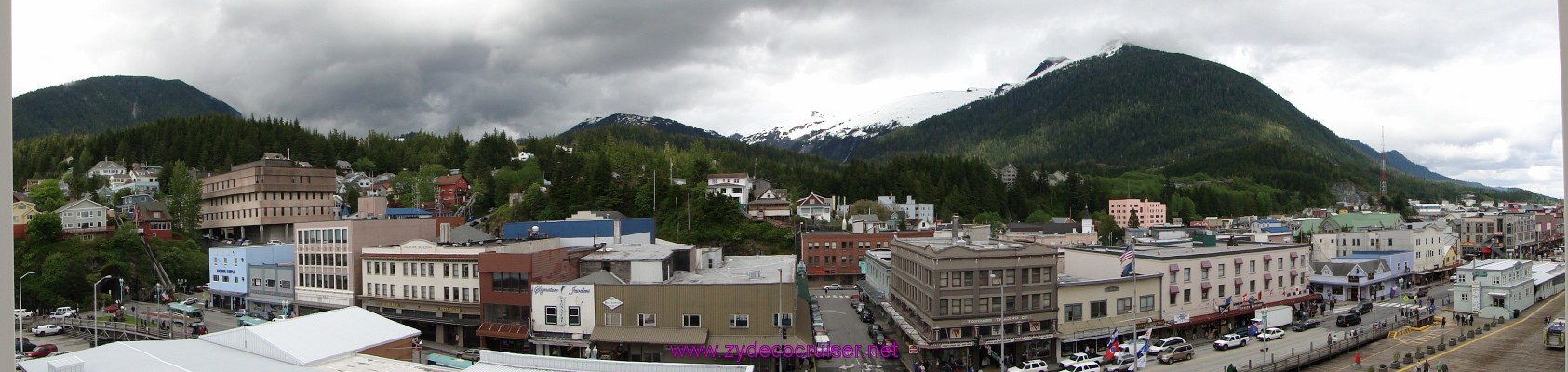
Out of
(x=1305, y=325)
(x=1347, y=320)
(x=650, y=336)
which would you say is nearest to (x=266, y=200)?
(x=650, y=336)

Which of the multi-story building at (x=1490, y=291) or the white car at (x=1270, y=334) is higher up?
the multi-story building at (x=1490, y=291)

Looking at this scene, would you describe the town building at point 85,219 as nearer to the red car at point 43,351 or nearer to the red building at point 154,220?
the red building at point 154,220

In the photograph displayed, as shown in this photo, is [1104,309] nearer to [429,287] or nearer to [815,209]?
[429,287]

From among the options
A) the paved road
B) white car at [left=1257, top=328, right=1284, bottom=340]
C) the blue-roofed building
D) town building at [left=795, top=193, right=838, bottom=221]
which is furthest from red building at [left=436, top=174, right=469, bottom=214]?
white car at [left=1257, top=328, right=1284, bottom=340]

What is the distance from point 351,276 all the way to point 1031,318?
3978cm

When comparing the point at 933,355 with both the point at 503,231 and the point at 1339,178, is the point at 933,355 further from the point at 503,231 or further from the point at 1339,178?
the point at 1339,178

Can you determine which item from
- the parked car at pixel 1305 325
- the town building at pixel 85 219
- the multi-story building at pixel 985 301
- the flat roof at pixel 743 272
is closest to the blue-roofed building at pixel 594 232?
the flat roof at pixel 743 272

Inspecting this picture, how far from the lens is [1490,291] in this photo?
4812 cm

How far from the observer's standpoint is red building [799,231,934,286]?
7044 cm

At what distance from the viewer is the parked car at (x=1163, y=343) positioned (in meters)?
38.9

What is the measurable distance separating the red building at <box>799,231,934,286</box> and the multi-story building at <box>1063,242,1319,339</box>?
22221 mm

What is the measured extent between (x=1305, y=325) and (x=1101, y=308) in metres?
14.2

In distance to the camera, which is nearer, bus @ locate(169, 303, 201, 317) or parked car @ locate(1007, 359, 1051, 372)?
parked car @ locate(1007, 359, 1051, 372)

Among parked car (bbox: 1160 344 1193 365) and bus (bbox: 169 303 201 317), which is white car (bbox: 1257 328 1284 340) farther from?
bus (bbox: 169 303 201 317)
